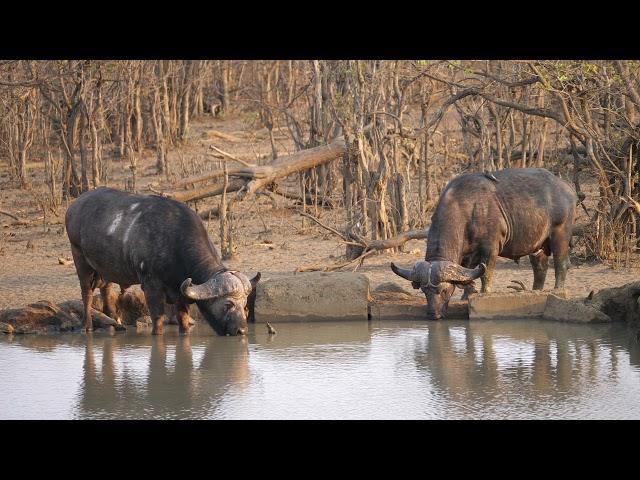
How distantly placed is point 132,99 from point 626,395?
18.1 meters

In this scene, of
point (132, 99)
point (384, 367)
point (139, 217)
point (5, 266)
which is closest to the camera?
point (384, 367)

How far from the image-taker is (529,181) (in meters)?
13.7

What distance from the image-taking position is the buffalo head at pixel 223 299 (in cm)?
1143

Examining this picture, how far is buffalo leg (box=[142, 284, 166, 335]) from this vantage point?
39.7ft

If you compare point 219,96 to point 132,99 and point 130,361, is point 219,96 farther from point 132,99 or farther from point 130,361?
point 130,361

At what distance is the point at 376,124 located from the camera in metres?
17.2

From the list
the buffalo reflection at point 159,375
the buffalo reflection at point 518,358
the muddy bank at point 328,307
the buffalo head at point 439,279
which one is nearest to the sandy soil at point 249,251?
the muddy bank at point 328,307

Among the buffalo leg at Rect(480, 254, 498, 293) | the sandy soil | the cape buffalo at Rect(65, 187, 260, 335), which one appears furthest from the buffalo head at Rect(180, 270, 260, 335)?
the sandy soil

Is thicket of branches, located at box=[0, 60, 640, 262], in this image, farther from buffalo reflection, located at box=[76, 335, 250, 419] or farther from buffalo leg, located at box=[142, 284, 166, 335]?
buffalo reflection, located at box=[76, 335, 250, 419]

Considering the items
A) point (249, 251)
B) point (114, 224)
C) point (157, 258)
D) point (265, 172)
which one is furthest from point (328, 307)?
point (265, 172)

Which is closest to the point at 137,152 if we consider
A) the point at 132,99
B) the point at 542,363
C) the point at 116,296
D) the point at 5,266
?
the point at 132,99

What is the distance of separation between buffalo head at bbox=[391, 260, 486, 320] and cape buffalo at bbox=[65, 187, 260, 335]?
1914 mm

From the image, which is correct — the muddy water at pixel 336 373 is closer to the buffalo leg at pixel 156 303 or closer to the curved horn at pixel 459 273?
the buffalo leg at pixel 156 303

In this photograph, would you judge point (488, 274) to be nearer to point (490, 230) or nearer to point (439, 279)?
point (490, 230)
